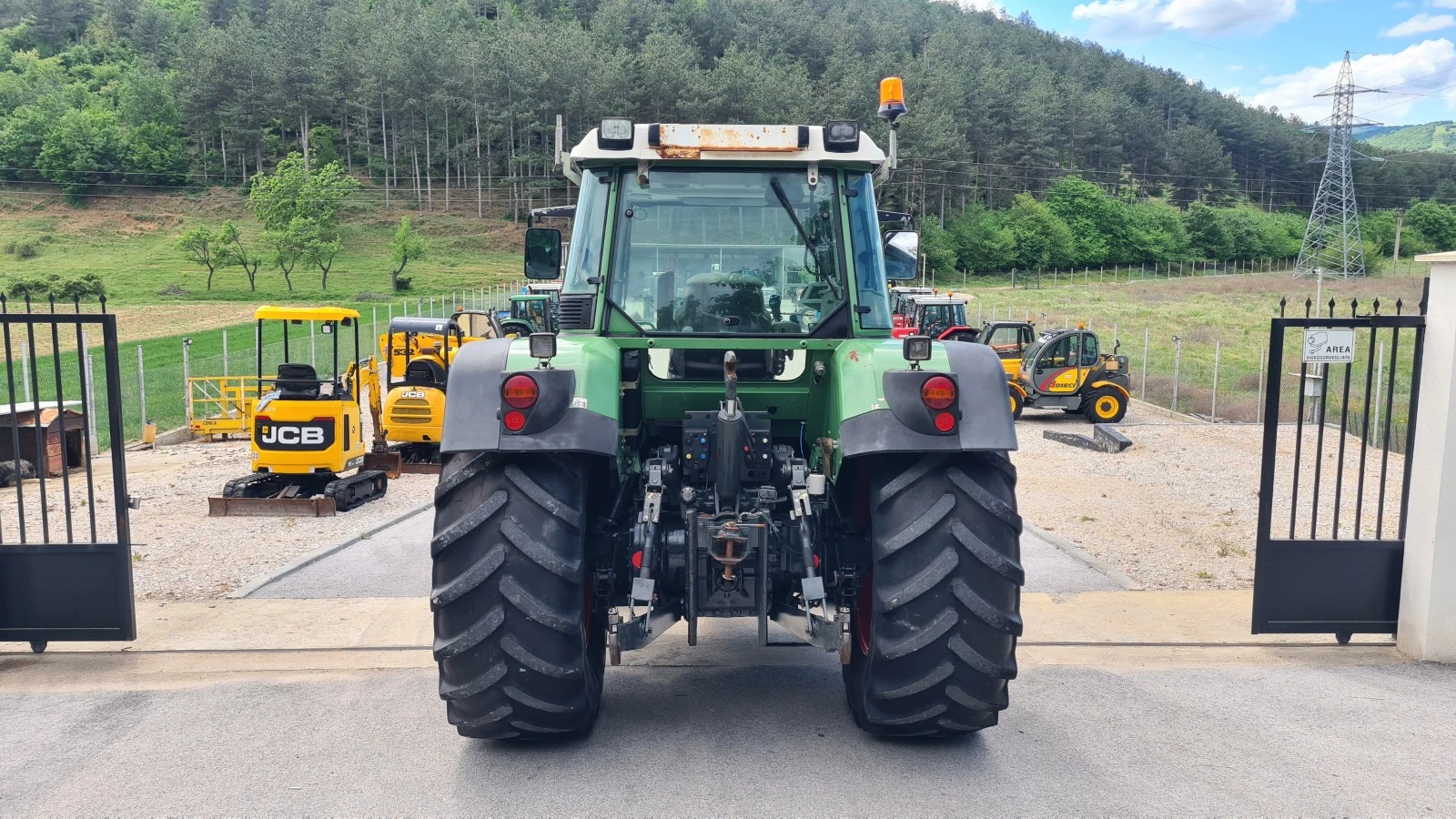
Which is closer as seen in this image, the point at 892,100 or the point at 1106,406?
the point at 892,100

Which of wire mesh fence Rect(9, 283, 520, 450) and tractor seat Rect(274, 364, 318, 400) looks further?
wire mesh fence Rect(9, 283, 520, 450)

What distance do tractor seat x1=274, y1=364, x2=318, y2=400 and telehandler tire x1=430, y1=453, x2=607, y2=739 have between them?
8789mm

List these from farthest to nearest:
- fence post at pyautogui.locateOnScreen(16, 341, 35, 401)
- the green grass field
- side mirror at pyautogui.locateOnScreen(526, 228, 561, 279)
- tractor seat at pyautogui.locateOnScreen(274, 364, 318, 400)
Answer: the green grass field
fence post at pyautogui.locateOnScreen(16, 341, 35, 401)
tractor seat at pyautogui.locateOnScreen(274, 364, 318, 400)
side mirror at pyautogui.locateOnScreen(526, 228, 561, 279)

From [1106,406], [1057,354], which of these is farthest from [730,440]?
[1057,354]

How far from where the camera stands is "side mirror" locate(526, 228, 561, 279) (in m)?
6.16

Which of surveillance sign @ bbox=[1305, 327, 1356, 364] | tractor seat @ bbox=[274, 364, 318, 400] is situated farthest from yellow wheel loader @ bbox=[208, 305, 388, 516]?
surveillance sign @ bbox=[1305, 327, 1356, 364]

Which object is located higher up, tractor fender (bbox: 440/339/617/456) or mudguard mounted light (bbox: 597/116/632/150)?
mudguard mounted light (bbox: 597/116/632/150)

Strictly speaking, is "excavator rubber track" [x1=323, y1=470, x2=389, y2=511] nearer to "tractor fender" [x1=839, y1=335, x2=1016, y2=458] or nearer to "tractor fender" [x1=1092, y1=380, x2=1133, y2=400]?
"tractor fender" [x1=839, y1=335, x2=1016, y2=458]

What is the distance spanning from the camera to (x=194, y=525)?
11.2 meters

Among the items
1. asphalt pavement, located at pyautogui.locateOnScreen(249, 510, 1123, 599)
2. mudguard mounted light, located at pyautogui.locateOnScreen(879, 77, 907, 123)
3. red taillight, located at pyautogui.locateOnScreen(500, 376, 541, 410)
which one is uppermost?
mudguard mounted light, located at pyautogui.locateOnScreen(879, 77, 907, 123)

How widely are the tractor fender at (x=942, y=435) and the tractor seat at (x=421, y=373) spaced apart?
11987mm

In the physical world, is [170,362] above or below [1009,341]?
below

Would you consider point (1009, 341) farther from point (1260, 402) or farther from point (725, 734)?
point (725, 734)

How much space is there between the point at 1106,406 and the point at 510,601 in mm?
18842
